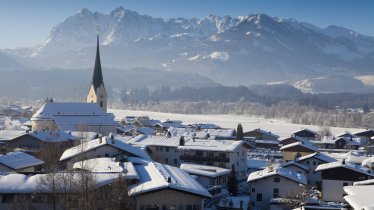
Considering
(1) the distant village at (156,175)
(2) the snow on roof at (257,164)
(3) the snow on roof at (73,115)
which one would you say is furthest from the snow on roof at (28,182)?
(3) the snow on roof at (73,115)

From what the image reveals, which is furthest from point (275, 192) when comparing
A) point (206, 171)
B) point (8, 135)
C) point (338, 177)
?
point (8, 135)

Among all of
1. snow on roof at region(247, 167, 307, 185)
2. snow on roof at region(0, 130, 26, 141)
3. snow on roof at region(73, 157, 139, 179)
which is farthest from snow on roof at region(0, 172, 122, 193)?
snow on roof at region(0, 130, 26, 141)

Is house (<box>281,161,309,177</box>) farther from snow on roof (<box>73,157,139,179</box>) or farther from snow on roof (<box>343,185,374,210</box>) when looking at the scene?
snow on roof (<box>343,185,374,210</box>)

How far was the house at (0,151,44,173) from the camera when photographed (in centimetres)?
2975

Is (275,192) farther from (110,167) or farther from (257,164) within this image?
(257,164)

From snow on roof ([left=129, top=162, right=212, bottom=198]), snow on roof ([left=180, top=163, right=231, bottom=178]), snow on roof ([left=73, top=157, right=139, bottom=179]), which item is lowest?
snow on roof ([left=180, top=163, right=231, bottom=178])

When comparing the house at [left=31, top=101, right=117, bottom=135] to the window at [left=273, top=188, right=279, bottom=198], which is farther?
the house at [left=31, top=101, right=117, bottom=135]

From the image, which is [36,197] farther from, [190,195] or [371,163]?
[371,163]

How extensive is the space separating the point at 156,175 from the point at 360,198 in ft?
35.2

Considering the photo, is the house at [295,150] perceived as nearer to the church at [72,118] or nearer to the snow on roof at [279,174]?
the snow on roof at [279,174]

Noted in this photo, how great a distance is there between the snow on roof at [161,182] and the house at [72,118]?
1369 inches

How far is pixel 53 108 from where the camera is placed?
63.9 metres

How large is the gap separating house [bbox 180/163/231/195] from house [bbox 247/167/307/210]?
8.55 ft

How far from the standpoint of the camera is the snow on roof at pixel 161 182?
22861 millimetres
